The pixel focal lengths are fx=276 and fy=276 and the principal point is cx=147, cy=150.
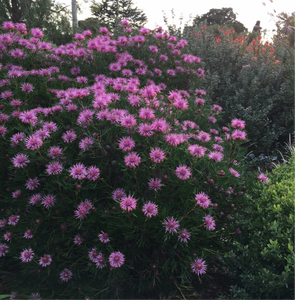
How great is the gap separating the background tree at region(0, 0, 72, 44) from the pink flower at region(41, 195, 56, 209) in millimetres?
10947

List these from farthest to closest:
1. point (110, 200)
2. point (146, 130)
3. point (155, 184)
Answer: point (110, 200) → point (155, 184) → point (146, 130)

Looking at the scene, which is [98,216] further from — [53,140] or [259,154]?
[259,154]

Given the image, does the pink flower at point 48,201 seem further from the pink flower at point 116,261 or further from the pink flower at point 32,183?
the pink flower at point 116,261

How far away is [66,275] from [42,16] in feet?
41.6

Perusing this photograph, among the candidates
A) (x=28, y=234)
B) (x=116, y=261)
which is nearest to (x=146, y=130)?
(x=116, y=261)

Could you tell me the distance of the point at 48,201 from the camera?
2.03 meters

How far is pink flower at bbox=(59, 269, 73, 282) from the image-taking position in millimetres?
2031

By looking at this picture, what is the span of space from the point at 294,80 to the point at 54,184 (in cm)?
500

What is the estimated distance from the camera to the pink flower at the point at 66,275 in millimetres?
2031

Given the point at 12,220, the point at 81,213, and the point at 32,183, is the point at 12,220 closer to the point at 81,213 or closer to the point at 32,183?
the point at 32,183

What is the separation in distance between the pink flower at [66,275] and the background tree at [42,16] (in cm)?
1127

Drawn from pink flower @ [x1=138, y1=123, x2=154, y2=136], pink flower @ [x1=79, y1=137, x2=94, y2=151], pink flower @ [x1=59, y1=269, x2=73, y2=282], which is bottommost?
pink flower @ [x1=59, y1=269, x2=73, y2=282]

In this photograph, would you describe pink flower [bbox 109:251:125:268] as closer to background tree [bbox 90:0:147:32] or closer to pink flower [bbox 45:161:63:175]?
pink flower [bbox 45:161:63:175]

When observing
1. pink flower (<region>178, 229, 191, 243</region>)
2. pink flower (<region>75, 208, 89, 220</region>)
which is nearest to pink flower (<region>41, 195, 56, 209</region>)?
pink flower (<region>75, 208, 89, 220</region>)
